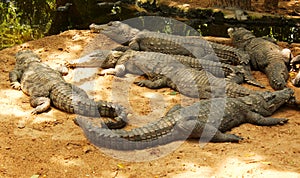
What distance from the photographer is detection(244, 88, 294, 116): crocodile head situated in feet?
19.0

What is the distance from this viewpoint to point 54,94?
6020 millimetres

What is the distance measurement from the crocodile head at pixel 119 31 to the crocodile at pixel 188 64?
4.04 feet

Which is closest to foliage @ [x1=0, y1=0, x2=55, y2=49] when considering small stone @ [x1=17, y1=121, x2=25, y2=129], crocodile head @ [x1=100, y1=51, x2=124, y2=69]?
crocodile head @ [x1=100, y1=51, x2=124, y2=69]

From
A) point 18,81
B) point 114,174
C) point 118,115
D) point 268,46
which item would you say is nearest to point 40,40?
point 18,81

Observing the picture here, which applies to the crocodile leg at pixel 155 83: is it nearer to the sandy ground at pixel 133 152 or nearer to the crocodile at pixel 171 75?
the crocodile at pixel 171 75

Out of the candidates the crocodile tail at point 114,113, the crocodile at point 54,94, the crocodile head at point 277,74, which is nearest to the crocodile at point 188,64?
the crocodile head at point 277,74

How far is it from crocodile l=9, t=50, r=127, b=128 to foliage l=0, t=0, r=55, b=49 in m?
2.29

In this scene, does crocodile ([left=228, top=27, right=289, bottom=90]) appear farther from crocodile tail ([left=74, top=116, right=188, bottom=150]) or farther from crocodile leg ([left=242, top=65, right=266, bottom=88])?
crocodile tail ([left=74, top=116, right=188, bottom=150])

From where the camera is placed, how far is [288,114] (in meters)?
6.07

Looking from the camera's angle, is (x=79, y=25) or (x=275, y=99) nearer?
(x=275, y=99)

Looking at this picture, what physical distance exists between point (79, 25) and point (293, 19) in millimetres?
5483

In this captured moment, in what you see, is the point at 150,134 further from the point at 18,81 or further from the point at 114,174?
the point at 18,81

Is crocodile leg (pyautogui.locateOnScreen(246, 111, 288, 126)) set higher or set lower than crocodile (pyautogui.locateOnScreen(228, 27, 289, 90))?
lower

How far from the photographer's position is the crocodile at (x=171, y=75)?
21.0ft
